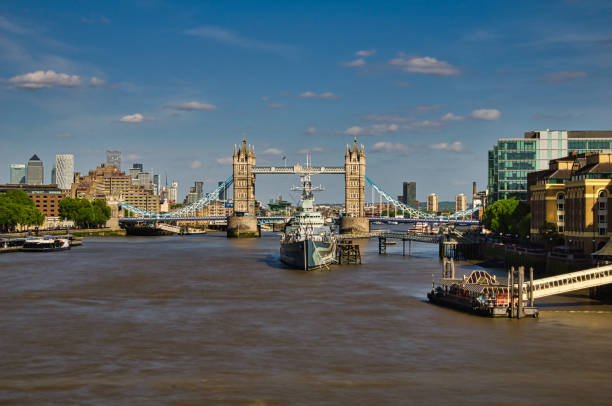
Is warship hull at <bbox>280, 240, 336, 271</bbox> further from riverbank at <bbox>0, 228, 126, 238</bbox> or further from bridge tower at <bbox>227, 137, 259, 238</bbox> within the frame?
bridge tower at <bbox>227, 137, 259, 238</bbox>

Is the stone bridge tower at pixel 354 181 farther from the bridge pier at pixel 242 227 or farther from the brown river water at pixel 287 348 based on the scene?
the brown river water at pixel 287 348

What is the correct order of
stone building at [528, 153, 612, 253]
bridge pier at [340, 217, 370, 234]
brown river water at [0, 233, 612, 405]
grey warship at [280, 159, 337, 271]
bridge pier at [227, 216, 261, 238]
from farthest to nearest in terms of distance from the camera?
bridge pier at [340, 217, 370, 234] < bridge pier at [227, 216, 261, 238] < grey warship at [280, 159, 337, 271] < stone building at [528, 153, 612, 253] < brown river water at [0, 233, 612, 405]

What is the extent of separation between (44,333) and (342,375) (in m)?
15.3

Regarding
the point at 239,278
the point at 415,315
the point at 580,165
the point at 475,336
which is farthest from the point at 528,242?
the point at 475,336

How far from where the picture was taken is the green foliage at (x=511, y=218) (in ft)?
243

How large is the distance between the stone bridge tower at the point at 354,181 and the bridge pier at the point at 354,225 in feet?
60.8

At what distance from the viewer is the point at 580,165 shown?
61.1m

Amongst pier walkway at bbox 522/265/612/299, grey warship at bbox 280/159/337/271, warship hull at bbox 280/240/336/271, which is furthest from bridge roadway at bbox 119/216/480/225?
pier walkway at bbox 522/265/612/299

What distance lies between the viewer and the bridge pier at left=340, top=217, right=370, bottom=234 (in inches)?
6033

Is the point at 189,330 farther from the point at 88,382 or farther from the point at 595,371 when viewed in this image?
the point at 595,371

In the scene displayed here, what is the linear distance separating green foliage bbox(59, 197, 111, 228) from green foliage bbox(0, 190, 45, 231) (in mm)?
17090

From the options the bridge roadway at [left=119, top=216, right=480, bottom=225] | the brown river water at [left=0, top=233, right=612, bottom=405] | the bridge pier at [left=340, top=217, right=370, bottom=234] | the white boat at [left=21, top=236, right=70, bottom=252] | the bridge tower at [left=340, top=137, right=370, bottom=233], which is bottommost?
the brown river water at [left=0, top=233, right=612, bottom=405]

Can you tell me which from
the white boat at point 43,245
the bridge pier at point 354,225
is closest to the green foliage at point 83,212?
the bridge pier at point 354,225

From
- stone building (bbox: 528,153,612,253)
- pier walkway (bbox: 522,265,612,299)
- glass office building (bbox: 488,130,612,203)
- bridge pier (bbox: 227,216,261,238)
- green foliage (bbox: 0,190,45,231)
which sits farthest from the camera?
bridge pier (bbox: 227,216,261,238)
